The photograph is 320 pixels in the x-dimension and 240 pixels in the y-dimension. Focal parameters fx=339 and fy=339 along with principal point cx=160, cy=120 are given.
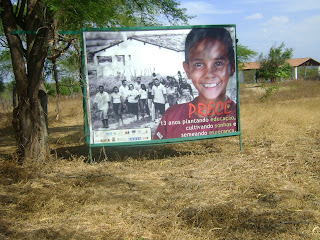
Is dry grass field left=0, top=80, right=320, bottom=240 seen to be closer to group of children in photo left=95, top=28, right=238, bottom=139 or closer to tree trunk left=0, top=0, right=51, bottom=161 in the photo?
tree trunk left=0, top=0, right=51, bottom=161

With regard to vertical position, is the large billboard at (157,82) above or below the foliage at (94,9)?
below

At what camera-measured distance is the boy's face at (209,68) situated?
7.08 m

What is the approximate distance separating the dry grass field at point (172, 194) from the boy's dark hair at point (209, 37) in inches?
89.1

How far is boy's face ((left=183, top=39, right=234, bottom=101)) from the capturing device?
7082mm

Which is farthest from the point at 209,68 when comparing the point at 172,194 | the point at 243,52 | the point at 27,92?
the point at 243,52

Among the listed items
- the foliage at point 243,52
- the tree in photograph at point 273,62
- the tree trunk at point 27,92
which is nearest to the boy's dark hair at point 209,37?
the tree trunk at point 27,92

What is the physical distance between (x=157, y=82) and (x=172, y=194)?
2.62m

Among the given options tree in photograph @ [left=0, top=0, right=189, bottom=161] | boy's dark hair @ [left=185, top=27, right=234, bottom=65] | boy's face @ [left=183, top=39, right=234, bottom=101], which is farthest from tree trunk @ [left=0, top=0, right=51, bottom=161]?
boy's face @ [left=183, top=39, right=234, bottom=101]

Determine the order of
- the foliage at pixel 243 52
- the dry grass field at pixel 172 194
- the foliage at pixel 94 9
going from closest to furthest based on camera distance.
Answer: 1. the dry grass field at pixel 172 194
2. the foliage at pixel 94 9
3. the foliage at pixel 243 52

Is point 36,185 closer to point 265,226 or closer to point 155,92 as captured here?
point 155,92

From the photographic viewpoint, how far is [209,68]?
717 centimetres

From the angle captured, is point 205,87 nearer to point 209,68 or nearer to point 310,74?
point 209,68

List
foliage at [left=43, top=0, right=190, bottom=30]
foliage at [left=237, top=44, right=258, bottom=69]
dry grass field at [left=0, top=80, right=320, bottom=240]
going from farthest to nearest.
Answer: foliage at [left=237, top=44, right=258, bottom=69] < foliage at [left=43, top=0, right=190, bottom=30] < dry grass field at [left=0, top=80, right=320, bottom=240]

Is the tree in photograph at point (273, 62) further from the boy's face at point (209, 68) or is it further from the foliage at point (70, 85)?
the boy's face at point (209, 68)
